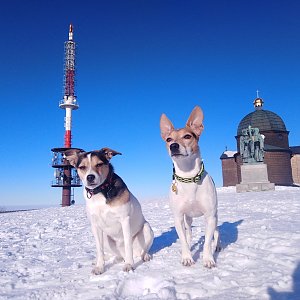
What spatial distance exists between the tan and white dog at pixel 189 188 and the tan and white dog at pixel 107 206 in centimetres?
71

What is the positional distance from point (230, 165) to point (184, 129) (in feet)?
169

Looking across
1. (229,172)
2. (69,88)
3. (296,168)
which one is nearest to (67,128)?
(69,88)

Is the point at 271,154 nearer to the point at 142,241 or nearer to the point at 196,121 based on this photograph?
the point at 196,121

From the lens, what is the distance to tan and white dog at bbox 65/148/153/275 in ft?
14.1

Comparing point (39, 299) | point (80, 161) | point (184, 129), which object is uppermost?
point (184, 129)

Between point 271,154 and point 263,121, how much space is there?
7451 mm

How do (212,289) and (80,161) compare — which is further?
(80,161)

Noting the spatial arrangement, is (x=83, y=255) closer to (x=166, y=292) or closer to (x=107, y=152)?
(x=107, y=152)

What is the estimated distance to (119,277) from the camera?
12.9ft

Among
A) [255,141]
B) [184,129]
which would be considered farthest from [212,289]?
[255,141]

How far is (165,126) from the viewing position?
5.13 metres

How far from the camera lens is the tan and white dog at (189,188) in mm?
4469

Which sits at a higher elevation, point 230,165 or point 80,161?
point 230,165

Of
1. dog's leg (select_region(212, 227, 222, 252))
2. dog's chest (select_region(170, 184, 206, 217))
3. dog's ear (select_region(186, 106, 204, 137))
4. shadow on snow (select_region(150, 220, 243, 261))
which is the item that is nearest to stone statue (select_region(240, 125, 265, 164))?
shadow on snow (select_region(150, 220, 243, 261))
